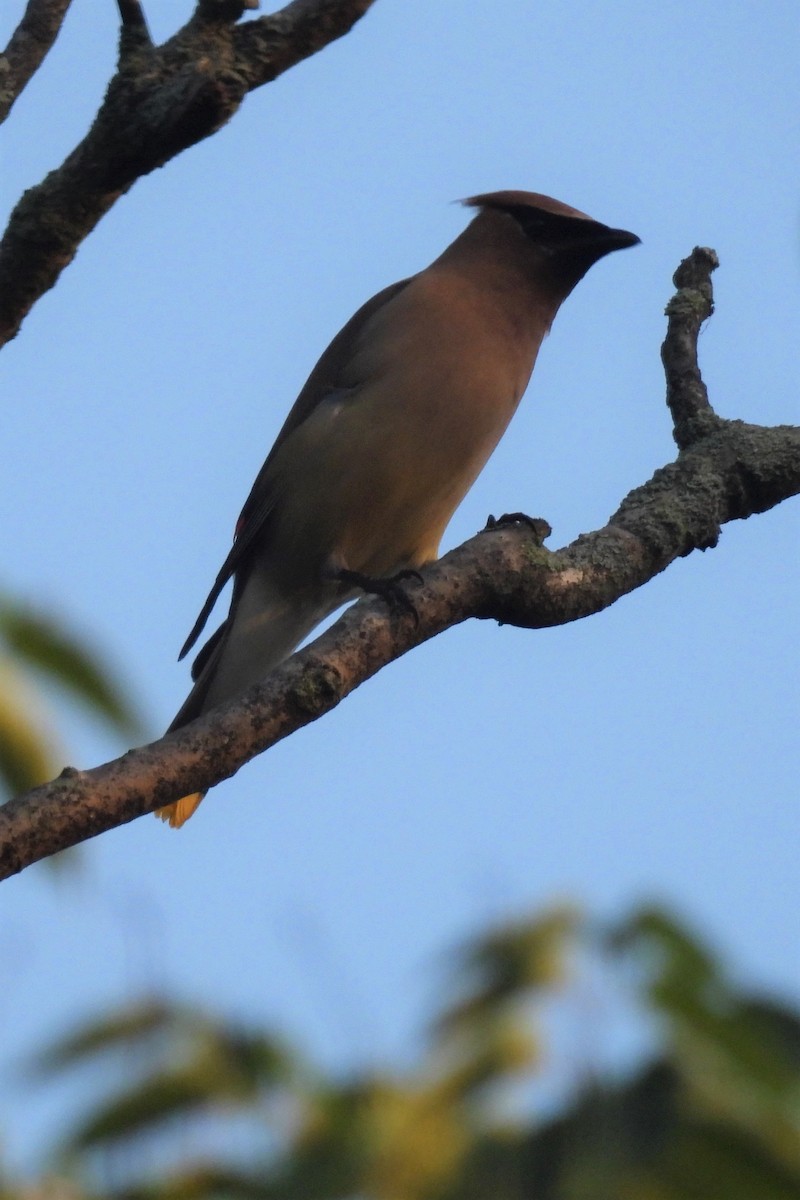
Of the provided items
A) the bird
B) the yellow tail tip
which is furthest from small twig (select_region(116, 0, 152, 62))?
the yellow tail tip

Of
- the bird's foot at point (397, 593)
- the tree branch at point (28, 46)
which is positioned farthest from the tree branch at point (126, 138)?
the bird's foot at point (397, 593)

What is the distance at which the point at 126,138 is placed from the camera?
3.04 metres

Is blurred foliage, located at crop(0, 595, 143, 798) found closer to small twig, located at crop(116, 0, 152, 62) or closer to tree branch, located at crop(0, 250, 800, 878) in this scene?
tree branch, located at crop(0, 250, 800, 878)

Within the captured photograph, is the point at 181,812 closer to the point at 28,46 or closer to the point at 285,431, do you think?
the point at 285,431

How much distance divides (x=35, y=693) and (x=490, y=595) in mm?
1109

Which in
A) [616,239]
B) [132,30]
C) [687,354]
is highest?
[616,239]

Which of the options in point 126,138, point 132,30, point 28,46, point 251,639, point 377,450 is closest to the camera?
point 126,138

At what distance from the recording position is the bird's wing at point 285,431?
5.59m

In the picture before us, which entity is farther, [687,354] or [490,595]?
[687,354]

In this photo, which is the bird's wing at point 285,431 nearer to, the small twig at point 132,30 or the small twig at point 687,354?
the small twig at point 687,354

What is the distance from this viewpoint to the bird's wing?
5.59m

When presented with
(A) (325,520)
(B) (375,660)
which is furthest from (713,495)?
(A) (325,520)

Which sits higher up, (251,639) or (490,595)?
(251,639)

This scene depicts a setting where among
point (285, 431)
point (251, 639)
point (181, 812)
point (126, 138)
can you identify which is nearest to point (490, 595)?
point (126, 138)
